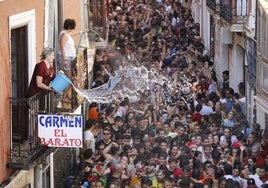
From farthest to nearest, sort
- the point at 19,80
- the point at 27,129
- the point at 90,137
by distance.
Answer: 1. the point at 90,137
2. the point at 19,80
3. the point at 27,129

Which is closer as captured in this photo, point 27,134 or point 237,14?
point 27,134

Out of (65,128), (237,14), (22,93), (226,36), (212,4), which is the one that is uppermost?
(212,4)

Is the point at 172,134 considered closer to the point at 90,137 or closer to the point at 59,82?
the point at 90,137

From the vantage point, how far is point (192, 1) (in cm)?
4650

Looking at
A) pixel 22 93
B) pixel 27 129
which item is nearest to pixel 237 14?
pixel 22 93

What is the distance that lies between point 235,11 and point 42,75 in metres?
12.8

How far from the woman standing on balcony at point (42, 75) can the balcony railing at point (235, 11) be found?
474 inches

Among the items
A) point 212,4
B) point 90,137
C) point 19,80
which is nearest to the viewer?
point 19,80

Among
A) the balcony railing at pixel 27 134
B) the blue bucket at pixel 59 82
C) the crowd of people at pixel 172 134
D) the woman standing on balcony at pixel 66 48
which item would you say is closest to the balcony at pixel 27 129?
the balcony railing at pixel 27 134

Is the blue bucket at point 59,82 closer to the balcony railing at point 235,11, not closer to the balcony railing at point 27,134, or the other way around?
the balcony railing at point 27,134

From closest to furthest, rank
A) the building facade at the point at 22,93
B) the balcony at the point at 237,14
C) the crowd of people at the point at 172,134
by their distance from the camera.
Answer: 1. the building facade at the point at 22,93
2. the crowd of people at the point at 172,134
3. the balcony at the point at 237,14

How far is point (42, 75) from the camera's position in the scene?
16.2 meters

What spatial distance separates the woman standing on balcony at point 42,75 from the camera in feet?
53.0

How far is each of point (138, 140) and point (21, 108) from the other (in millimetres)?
4230
